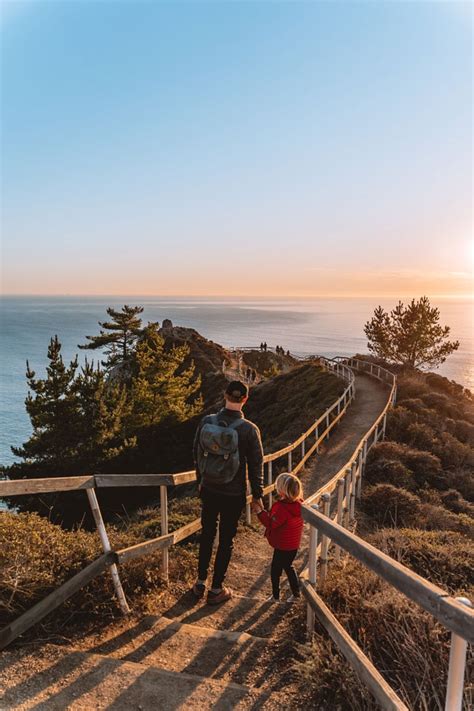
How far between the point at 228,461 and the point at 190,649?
1.56 metres

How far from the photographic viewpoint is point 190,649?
13.1 feet

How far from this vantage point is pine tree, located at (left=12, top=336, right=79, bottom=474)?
2897 cm

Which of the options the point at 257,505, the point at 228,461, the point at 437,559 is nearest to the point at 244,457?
the point at 228,461

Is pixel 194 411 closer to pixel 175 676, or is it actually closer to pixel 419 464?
pixel 419 464

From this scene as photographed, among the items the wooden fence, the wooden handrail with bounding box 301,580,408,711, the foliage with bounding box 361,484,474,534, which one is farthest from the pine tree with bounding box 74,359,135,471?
the wooden handrail with bounding box 301,580,408,711

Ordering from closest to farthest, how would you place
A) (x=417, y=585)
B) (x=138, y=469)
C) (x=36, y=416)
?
(x=417, y=585) < (x=36, y=416) < (x=138, y=469)

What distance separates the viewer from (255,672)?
12.3 feet

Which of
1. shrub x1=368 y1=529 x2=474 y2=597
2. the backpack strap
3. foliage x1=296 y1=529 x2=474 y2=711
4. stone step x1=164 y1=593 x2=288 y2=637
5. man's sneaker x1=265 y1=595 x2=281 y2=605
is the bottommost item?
shrub x1=368 y1=529 x2=474 y2=597

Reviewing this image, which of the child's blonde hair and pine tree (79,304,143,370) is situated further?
pine tree (79,304,143,370)

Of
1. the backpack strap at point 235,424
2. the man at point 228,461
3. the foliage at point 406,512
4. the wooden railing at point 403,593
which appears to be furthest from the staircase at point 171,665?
the foliage at point 406,512

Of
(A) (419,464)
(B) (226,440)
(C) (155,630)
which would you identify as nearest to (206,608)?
(C) (155,630)

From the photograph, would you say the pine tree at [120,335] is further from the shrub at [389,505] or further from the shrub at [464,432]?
the shrub at [389,505]

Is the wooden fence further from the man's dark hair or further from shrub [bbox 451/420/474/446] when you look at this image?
shrub [bbox 451/420/474/446]

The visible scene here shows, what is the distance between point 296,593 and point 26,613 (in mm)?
A: 2730
